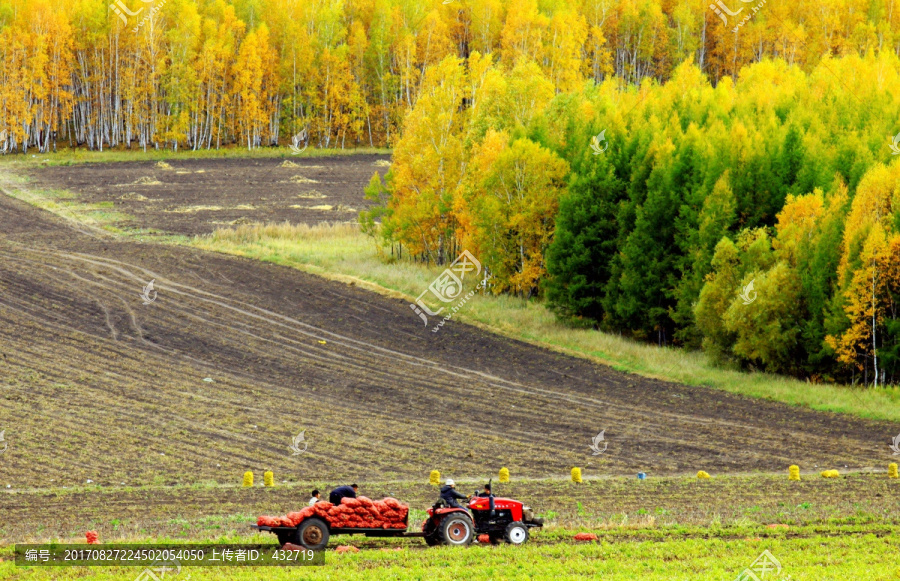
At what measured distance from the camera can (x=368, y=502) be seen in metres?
17.2

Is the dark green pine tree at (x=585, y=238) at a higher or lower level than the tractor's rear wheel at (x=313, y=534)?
higher

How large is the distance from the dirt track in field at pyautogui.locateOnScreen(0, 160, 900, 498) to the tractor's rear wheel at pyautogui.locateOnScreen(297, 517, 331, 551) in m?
7.48

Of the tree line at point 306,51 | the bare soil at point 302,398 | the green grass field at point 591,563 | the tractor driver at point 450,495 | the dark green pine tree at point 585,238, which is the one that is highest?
the tree line at point 306,51

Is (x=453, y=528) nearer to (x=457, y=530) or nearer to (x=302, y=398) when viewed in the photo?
(x=457, y=530)

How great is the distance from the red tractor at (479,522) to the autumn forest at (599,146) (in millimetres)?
21253

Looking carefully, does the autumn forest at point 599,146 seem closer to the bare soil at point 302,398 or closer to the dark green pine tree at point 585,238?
the dark green pine tree at point 585,238

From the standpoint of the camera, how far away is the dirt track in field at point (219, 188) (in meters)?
63.5

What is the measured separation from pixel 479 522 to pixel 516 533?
0.71 meters

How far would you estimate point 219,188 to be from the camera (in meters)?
73.6

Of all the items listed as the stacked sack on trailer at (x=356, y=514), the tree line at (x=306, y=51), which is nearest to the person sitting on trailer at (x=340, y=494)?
the stacked sack on trailer at (x=356, y=514)

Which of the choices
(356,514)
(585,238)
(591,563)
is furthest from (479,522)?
(585,238)

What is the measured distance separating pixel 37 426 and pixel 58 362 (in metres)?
7.32

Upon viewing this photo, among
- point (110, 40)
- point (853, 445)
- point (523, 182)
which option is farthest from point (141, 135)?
point (853, 445)

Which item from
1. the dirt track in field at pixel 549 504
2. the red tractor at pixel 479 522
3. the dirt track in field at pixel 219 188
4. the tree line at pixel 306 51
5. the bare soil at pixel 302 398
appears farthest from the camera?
the tree line at pixel 306 51
